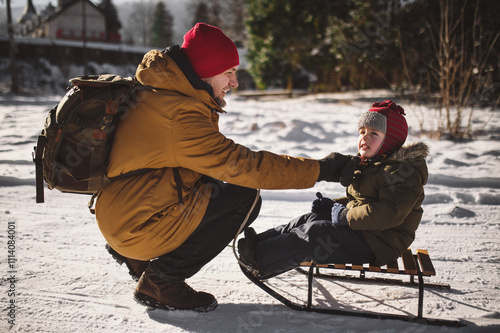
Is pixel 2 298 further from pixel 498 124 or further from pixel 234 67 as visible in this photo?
pixel 498 124

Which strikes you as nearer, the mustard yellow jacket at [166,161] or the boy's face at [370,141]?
the mustard yellow jacket at [166,161]

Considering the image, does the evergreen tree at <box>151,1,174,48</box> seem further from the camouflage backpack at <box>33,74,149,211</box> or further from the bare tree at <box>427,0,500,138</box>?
the camouflage backpack at <box>33,74,149,211</box>

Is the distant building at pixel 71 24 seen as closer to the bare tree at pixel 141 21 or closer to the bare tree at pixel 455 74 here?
the bare tree at pixel 141 21

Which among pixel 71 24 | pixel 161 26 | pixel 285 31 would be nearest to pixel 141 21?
pixel 161 26

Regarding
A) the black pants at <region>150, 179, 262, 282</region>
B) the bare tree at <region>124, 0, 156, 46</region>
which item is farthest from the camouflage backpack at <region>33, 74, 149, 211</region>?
the bare tree at <region>124, 0, 156, 46</region>

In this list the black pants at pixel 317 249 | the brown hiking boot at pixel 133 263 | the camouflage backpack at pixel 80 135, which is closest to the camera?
the camouflage backpack at pixel 80 135

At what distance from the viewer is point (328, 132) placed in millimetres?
7168

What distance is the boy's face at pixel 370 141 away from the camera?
223 centimetres

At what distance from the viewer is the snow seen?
2117 mm

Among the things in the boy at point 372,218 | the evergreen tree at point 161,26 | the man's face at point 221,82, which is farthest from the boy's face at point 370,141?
the evergreen tree at point 161,26

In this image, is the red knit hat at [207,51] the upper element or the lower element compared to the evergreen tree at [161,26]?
lower

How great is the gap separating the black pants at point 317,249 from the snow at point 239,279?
32 cm

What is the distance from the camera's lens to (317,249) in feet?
6.99

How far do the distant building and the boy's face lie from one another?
38.2 m
